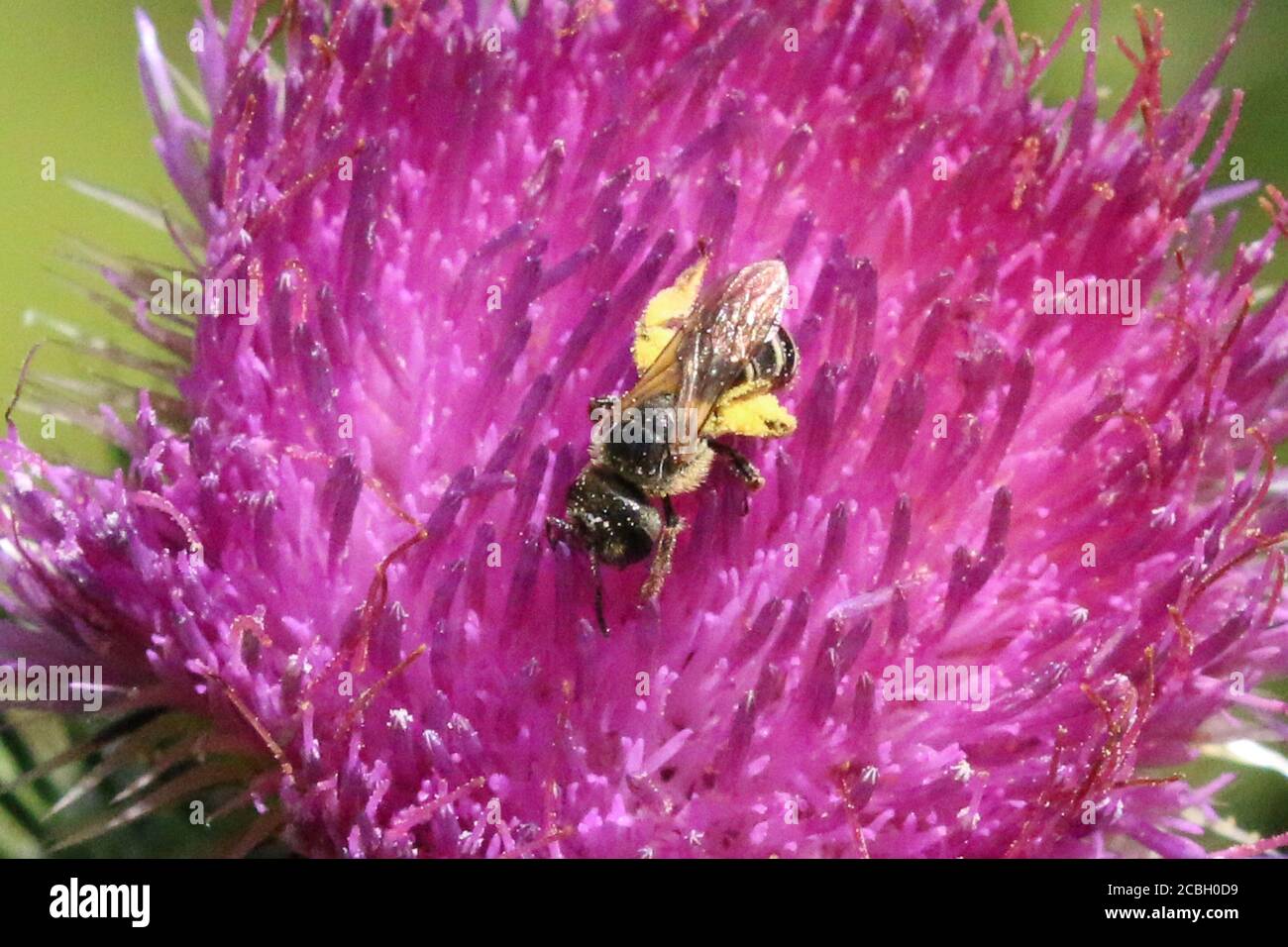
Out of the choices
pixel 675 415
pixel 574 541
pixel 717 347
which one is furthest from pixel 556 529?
pixel 717 347

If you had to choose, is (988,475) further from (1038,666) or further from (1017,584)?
(1038,666)

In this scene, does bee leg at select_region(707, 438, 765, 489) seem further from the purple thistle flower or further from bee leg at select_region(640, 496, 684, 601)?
bee leg at select_region(640, 496, 684, 601)

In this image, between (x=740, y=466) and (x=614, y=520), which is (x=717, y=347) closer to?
(x=740, y=466)

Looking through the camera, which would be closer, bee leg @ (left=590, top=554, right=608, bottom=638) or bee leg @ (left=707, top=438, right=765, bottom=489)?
bee leg @ (left=590, top=554, right=608, bottom=638)

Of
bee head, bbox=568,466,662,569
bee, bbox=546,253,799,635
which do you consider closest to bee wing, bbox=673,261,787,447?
bee, bbox=546,253,799,635

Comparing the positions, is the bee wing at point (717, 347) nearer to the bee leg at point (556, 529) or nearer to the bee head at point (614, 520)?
the bee head at point (614, 520)
